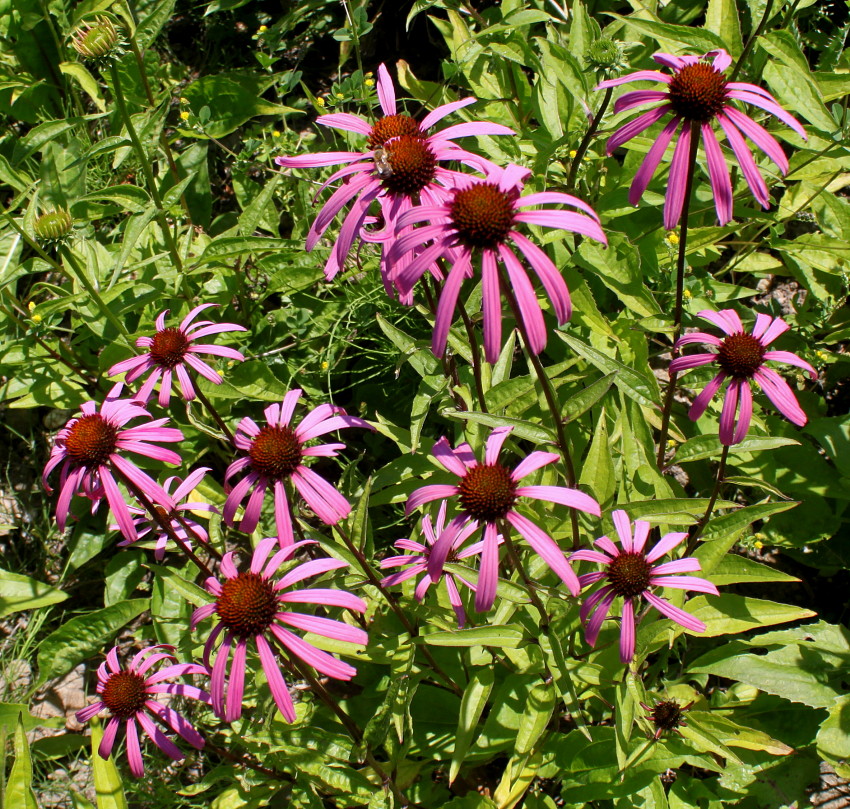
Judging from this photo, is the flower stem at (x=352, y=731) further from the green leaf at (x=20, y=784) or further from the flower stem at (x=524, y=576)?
the green leaf at (x=20, y=784)

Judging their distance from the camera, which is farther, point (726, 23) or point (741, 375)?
point (726, 23)

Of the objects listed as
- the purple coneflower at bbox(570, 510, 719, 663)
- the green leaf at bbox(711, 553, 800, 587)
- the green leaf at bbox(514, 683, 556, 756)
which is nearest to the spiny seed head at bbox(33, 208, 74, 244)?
the purple coneflower at bbox(570, 510, 719, 663)

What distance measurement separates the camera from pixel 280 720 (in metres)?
2.35

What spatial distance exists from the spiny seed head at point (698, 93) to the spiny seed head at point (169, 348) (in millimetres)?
1664

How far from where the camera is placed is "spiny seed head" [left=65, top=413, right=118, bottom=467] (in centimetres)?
212

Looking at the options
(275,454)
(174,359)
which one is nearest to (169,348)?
(174,359)

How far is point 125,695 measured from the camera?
2.22 m

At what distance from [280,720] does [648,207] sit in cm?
232

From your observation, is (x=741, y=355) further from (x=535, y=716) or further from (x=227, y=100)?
(x=227, y=100)

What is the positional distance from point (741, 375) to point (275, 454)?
4.10 ft

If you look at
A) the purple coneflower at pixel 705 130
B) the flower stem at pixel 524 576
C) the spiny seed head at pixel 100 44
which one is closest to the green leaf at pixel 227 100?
the spiny seed head at pixel 100 44

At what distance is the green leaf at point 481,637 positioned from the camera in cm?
188

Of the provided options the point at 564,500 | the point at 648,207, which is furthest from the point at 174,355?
the point at 648,207

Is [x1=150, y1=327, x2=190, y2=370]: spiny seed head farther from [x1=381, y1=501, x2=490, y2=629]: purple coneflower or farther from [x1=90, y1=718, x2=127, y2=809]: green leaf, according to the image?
[x1=90, y1=718, x2=127, y2=809]: green leaf
